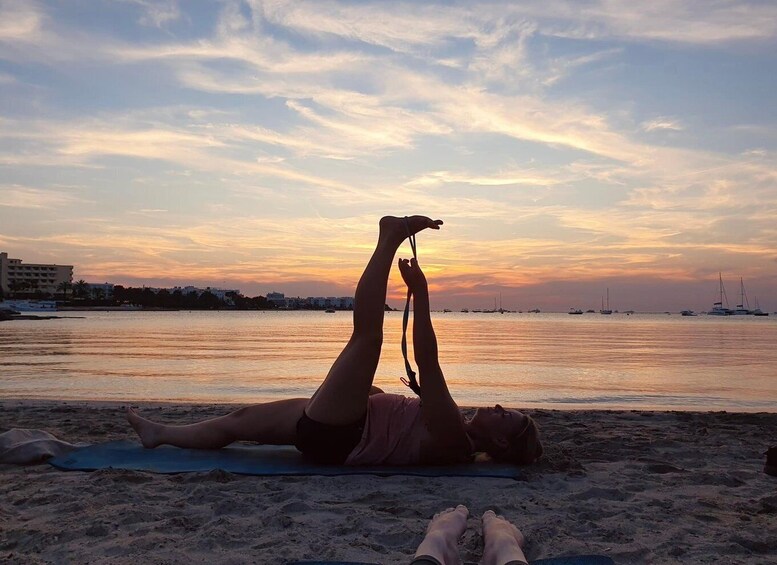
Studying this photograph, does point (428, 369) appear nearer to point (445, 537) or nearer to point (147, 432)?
point (445, 537)

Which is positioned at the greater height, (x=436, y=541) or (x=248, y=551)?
(x=436, y=541)

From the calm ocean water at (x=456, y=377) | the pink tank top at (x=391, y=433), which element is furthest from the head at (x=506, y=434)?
the calm ocean water at (x=456, y=377)

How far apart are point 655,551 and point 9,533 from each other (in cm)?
310

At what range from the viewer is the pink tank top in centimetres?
438

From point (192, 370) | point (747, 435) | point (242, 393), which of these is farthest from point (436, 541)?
point (192, 370)

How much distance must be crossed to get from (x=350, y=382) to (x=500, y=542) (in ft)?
5.07

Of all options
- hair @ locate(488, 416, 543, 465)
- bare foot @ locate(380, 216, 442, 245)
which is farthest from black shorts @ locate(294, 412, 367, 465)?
bare foot @ locate(380, 216, 442, 245)

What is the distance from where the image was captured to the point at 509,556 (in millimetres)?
2539

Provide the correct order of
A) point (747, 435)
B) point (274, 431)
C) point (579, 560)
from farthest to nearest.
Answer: point (747, 435) < point (274, 431) < point (579, 560)

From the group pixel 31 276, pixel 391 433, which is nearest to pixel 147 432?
pixel 391 433

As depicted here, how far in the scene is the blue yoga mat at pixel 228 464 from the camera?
14.5 feet

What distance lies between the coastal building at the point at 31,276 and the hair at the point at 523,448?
148 meters

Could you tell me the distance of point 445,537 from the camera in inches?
108

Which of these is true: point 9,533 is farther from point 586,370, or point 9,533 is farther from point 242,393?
point 586,370
